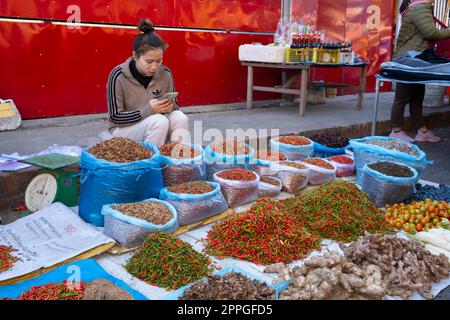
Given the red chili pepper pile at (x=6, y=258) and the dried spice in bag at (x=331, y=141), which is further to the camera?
the dried spice in bag at (x=331, y=141)

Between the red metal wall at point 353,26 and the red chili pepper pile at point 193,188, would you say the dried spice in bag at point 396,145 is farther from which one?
the red metal wall at point 353,26

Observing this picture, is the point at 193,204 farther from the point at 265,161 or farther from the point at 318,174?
the point at 318,174

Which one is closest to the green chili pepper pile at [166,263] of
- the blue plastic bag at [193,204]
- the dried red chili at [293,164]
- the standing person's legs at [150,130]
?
the blue plastic bag at [193,204]

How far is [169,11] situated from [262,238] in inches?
160

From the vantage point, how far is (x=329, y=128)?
547 cm

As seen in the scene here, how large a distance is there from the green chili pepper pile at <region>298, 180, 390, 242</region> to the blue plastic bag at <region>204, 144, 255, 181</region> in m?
0.67

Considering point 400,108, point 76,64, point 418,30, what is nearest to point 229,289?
point 76,64

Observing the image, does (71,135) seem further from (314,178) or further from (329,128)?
(329,128)

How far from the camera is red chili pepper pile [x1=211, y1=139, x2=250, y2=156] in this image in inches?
151

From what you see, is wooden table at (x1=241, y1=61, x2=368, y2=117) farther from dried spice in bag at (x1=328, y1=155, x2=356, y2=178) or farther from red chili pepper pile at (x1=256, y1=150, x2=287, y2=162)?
red chili pepper pile at (x1=256, y1=150, x2=287, y2=162)

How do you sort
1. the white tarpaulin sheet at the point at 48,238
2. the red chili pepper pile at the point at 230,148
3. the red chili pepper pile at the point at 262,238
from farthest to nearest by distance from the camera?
1. the red chili pepper pile at the point at 230,148
2. the red chili pepper pile at the point at 262,238
3. the white tarpaulin sheet at the point at 48,238

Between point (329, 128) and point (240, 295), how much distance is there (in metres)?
3.66

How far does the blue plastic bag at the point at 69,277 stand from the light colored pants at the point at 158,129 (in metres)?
1.33

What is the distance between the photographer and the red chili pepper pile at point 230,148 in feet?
12.5
